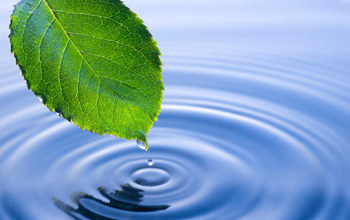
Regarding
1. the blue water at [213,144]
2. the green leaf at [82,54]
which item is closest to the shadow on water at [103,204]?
the blue water at [213,144]

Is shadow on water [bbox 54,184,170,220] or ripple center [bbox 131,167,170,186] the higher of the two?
ripple center [bbox 131,167,170,186]

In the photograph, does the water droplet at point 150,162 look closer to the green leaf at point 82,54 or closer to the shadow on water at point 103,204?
the shadow on water at point 103,204

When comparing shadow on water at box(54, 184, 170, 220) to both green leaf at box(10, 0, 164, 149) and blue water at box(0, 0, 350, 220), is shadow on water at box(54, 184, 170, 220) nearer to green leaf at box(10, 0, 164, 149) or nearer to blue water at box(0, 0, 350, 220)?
blue water at box(0, 0, 350, 220)

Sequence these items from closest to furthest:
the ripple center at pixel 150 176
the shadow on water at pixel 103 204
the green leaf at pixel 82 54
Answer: the green leaf at pixel 82 54, the shadow on water at pixel 103 204, the ripple center at pixel 150 176

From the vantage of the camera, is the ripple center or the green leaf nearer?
the green leaf

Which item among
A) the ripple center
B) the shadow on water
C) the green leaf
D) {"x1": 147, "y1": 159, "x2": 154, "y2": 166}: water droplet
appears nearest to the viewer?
the green leaf

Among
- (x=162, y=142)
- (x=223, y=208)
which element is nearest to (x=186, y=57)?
(x=162, y=142)

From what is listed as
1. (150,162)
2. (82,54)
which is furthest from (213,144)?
(82,54)

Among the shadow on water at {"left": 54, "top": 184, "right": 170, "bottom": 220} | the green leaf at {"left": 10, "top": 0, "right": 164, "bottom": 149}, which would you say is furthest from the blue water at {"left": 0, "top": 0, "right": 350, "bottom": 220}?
the green leaf at {"left": 10, "top": 0, "right": 164, "bottom": 149}
